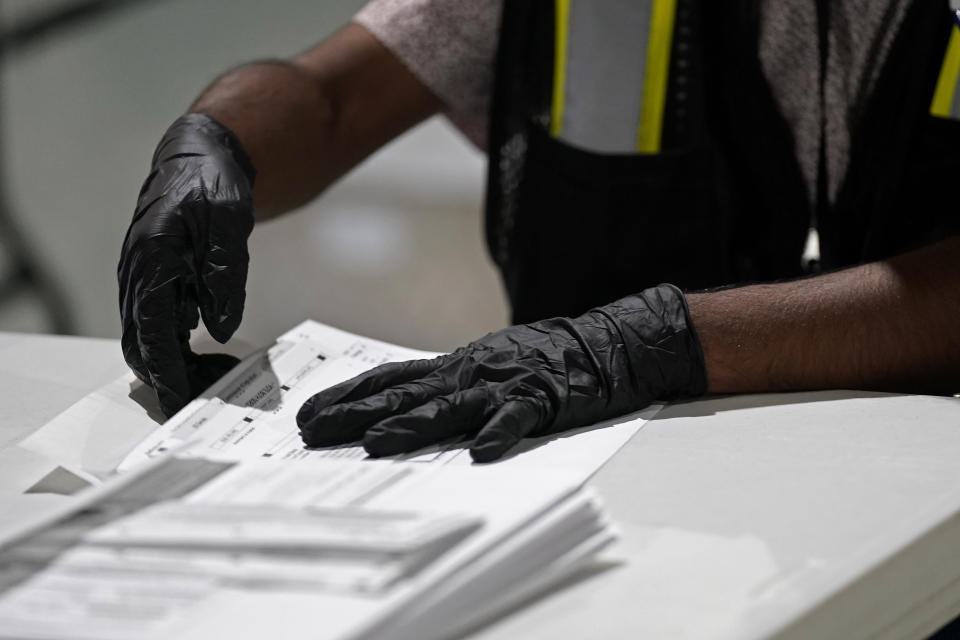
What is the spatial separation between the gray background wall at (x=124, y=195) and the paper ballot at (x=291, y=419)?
125 cm

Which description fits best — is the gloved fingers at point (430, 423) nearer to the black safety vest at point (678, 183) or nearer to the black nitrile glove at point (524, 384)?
the black nitrile glove at point (524, 384)

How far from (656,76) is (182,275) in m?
0.60

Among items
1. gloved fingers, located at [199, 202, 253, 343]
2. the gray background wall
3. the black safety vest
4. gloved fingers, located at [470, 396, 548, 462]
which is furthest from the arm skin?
the gray background wall

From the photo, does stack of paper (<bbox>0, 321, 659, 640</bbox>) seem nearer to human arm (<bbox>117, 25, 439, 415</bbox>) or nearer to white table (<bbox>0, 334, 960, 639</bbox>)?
white table (<bbox>0, 334, 960, 639</bbox>)

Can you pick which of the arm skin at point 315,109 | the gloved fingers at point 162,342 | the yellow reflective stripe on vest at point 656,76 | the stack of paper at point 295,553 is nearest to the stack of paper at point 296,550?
the stack of paper at point 295,553

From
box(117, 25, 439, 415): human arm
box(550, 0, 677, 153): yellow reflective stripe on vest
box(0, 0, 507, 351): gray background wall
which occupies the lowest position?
box(0, 0, 507, 351): gray background wall

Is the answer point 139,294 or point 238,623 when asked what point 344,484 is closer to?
point 238,623

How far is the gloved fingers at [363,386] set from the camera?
0.74 meters

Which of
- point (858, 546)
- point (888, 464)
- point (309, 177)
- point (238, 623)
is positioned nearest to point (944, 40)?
point (888, 464)

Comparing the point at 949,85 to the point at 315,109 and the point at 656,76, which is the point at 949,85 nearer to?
the point at 656,76

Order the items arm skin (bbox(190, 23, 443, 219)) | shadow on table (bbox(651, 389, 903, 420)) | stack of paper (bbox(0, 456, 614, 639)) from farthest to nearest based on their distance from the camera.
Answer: arm skin (bbox(190, 23, 443, 219))
shadow on table (bbox(651, 389, 903, 420))
stack of paper (bbox(0, 456, 614, 639))

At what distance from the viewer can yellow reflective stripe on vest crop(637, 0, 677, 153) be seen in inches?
→ 44.8

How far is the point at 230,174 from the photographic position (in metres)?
0.89

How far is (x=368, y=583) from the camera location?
18.0 inches
